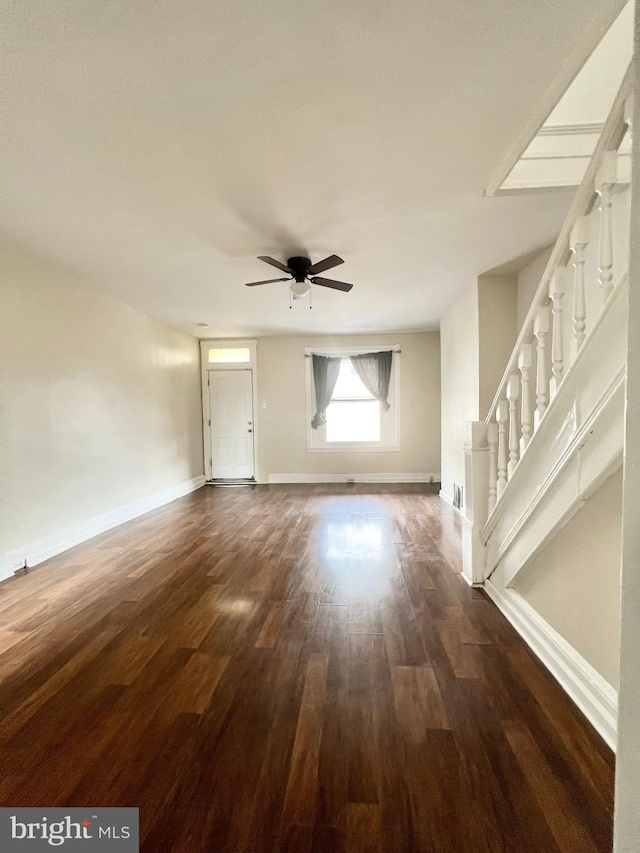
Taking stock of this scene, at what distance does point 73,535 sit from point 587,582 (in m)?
4.10

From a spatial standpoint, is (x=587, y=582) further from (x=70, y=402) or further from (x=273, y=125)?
(x=70, y=402)

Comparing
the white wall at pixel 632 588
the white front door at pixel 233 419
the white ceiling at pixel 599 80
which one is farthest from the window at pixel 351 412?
the white wall at pixel 632 588

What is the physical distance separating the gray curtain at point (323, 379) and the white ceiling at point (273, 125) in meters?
3.32

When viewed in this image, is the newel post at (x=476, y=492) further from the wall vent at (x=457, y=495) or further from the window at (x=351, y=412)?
the window at (x=351, y=412)

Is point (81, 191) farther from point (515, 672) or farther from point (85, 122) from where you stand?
point (515, 672)

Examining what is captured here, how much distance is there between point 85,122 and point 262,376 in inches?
198

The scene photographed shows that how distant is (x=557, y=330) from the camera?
177 centimetres

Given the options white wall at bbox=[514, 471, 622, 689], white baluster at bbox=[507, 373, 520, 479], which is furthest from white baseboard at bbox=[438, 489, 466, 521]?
white baluster at bbox=[507, 373, 520, 479]

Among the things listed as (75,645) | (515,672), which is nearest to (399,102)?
(515,672)

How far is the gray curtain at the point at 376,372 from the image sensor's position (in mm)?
6551

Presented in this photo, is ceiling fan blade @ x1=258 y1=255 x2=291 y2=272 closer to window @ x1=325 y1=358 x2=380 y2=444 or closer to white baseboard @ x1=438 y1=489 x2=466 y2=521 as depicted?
white baseboard @ x1=438 y1=489 x2=466 y2=521

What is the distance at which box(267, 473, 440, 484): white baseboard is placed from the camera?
6.59 metres

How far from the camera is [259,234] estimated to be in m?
2.88

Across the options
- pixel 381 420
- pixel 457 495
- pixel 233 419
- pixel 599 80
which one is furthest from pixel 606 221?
pixel 233 419
